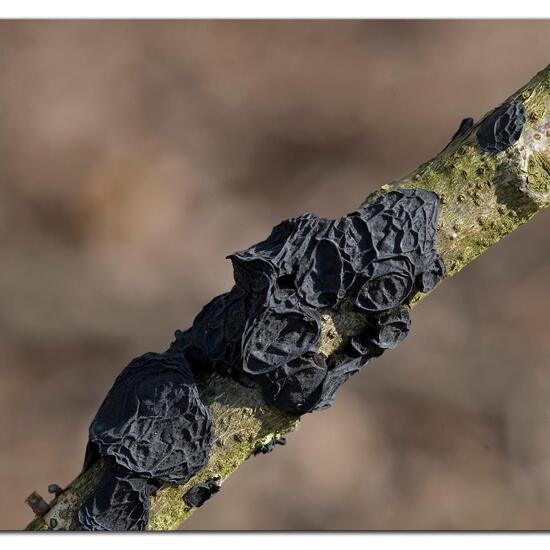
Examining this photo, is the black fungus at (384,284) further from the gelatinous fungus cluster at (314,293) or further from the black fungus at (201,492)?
the black fungus at (201,492)

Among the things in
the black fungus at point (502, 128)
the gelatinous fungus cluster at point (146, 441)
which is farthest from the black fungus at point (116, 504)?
the black fungus at point (502, 128)

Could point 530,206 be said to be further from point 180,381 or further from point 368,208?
point 180,381

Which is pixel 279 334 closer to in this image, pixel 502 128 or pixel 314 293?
pixel 314 293

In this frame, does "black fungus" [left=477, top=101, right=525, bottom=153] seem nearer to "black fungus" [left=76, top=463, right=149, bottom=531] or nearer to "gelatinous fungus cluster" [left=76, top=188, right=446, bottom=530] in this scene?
"gelatinous fungus cluster" [left=76, top=188, right=446, bottom=530]

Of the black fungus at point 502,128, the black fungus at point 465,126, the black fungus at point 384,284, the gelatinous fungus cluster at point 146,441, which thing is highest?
the black fungus at point 465,126

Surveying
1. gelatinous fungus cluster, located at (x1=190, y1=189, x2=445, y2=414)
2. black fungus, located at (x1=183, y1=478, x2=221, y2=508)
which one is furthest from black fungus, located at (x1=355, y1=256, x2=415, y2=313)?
black fungus, located at (x1=183, y1=478, x2=221, y2=508)

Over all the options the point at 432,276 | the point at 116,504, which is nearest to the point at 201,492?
the point at 116,504

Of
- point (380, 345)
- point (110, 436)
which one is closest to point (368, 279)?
point (380, 345)
